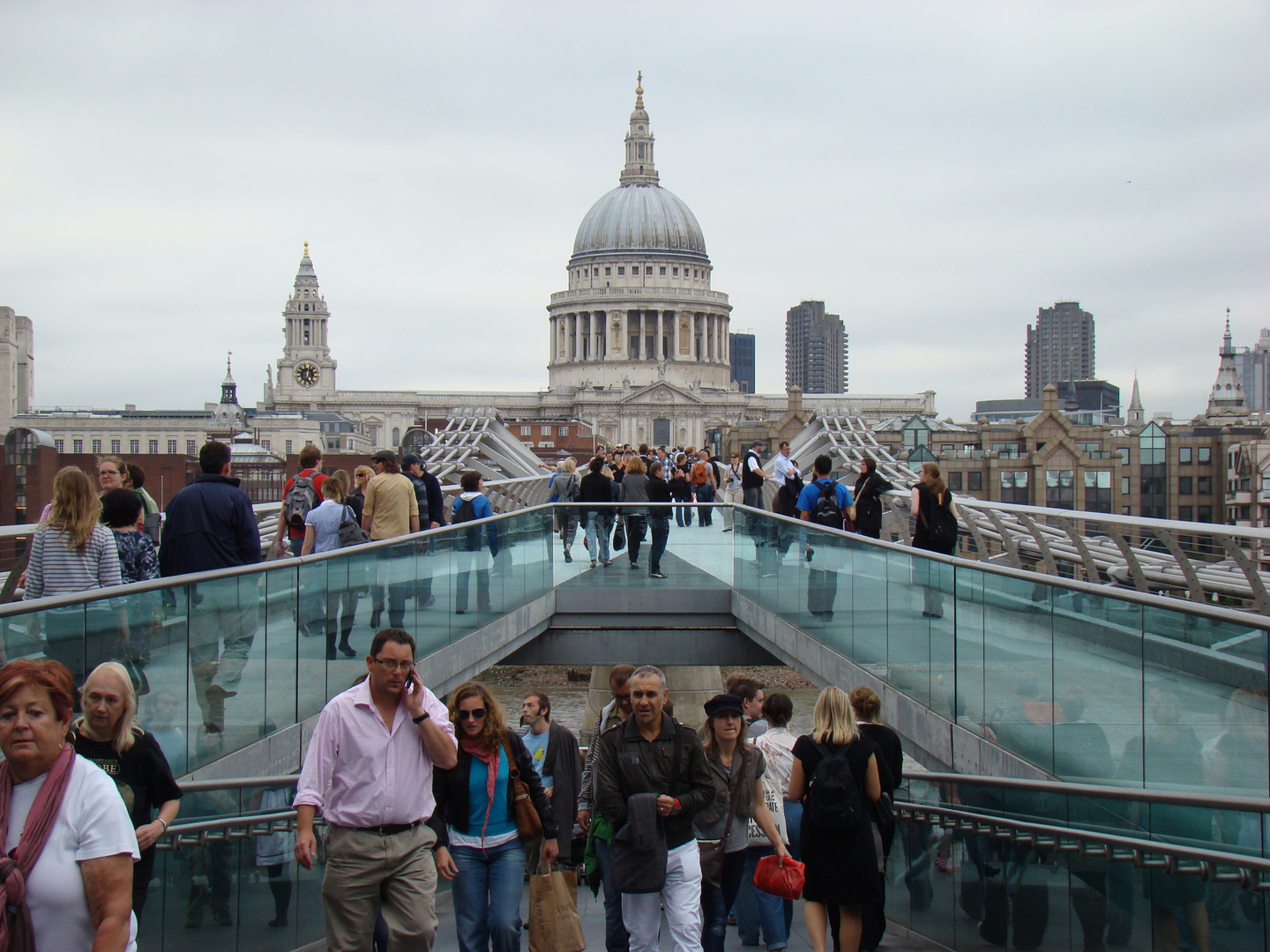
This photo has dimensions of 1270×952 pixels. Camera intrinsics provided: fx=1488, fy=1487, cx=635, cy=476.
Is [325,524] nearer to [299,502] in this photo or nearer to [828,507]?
[299,502]

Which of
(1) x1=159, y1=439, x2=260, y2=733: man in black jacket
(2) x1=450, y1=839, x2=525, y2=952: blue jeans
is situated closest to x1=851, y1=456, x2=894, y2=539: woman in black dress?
(1) x1=159, y1=439, x2=260, y2=733: man in black jacket

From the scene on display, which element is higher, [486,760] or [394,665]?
[394,665]

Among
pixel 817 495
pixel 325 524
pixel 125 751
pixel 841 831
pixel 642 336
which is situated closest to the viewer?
pixel 125 751

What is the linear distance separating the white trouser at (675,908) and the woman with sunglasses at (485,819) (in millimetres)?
447

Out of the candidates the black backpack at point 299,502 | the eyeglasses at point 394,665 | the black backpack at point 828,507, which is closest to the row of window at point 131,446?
the black backpack at point 828,507

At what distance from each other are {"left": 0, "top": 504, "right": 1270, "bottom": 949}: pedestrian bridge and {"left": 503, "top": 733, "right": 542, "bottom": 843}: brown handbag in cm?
149

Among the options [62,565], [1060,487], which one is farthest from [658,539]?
[1060,487]

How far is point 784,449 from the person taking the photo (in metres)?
20.3

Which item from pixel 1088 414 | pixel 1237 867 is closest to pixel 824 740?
pixel 1237 867

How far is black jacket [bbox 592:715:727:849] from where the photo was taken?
6367 mm

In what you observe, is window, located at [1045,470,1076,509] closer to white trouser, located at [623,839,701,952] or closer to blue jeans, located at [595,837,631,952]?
blue jeans, located at [595,837,631,952]

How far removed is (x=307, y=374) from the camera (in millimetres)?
167125

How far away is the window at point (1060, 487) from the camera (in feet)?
220

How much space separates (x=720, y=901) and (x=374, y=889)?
204cm
